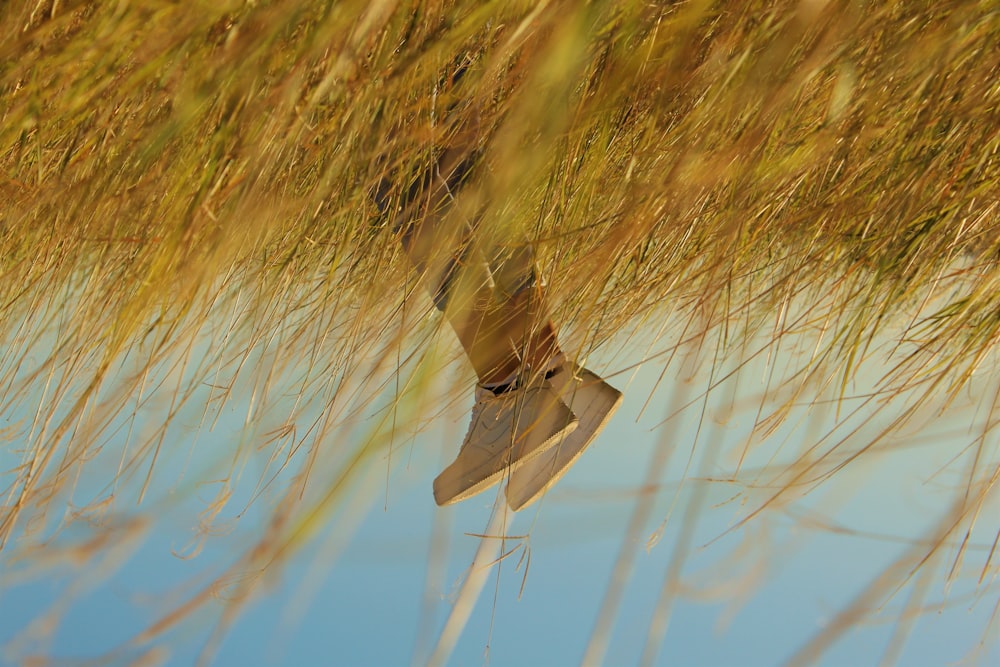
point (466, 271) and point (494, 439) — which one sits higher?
point (494, 439)

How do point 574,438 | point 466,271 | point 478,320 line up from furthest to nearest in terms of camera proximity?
point 574,438 < point 478,320 < point 466,271

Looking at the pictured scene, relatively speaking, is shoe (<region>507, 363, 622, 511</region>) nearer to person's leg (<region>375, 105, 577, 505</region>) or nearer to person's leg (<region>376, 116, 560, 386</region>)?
person's leg (<region>375, 105, 577, 505</region>)

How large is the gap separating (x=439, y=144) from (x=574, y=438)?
561 mm

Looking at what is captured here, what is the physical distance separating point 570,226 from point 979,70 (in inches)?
16.0

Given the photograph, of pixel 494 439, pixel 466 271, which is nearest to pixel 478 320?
pixel 466 271

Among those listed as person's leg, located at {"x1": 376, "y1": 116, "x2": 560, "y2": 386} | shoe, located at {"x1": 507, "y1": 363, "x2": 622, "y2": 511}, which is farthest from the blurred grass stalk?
shoe, located at {"x1": 507, "y1": 363, "x2": 622, "y2": 511}

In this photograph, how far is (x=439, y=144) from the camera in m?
0.87

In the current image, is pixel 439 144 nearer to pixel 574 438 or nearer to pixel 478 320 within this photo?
pixel 478 320

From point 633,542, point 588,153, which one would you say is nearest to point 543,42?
point 588,153

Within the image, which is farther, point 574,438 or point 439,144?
point 574,438

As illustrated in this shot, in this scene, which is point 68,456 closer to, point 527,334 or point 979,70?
point 527,334

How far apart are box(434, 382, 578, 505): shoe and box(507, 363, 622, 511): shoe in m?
0.04

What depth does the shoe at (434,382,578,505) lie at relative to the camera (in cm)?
114

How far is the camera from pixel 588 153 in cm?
96
